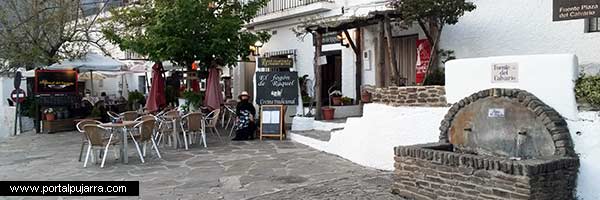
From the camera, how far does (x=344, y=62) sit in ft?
49.8

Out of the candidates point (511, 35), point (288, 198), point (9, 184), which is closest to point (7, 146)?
point (9, 184)

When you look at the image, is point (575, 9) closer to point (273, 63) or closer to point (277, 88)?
point (277, 88)

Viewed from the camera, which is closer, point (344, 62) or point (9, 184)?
point (9, 184)

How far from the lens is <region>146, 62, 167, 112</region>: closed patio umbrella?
48.0 feet

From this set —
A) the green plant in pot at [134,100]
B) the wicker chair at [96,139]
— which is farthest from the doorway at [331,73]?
the wicker chair at [96,139]

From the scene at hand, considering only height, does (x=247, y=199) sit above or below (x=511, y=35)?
below

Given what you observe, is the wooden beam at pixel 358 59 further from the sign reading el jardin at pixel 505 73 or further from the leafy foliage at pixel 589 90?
the leafy foliage at pixel 589 90

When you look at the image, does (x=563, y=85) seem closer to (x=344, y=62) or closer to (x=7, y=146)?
(x=344, y=62)

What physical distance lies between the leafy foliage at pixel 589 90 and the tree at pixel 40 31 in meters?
15.5

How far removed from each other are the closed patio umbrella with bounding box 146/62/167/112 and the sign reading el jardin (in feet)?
32.1

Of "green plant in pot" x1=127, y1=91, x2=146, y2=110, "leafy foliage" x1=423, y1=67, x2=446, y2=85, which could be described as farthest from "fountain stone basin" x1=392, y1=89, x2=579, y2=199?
"green plant in pot" x1=127, y1=91, x2=146, y2=110

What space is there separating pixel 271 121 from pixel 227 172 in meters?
4.29

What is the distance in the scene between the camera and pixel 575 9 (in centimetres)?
662

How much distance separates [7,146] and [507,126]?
1264 centimetres
